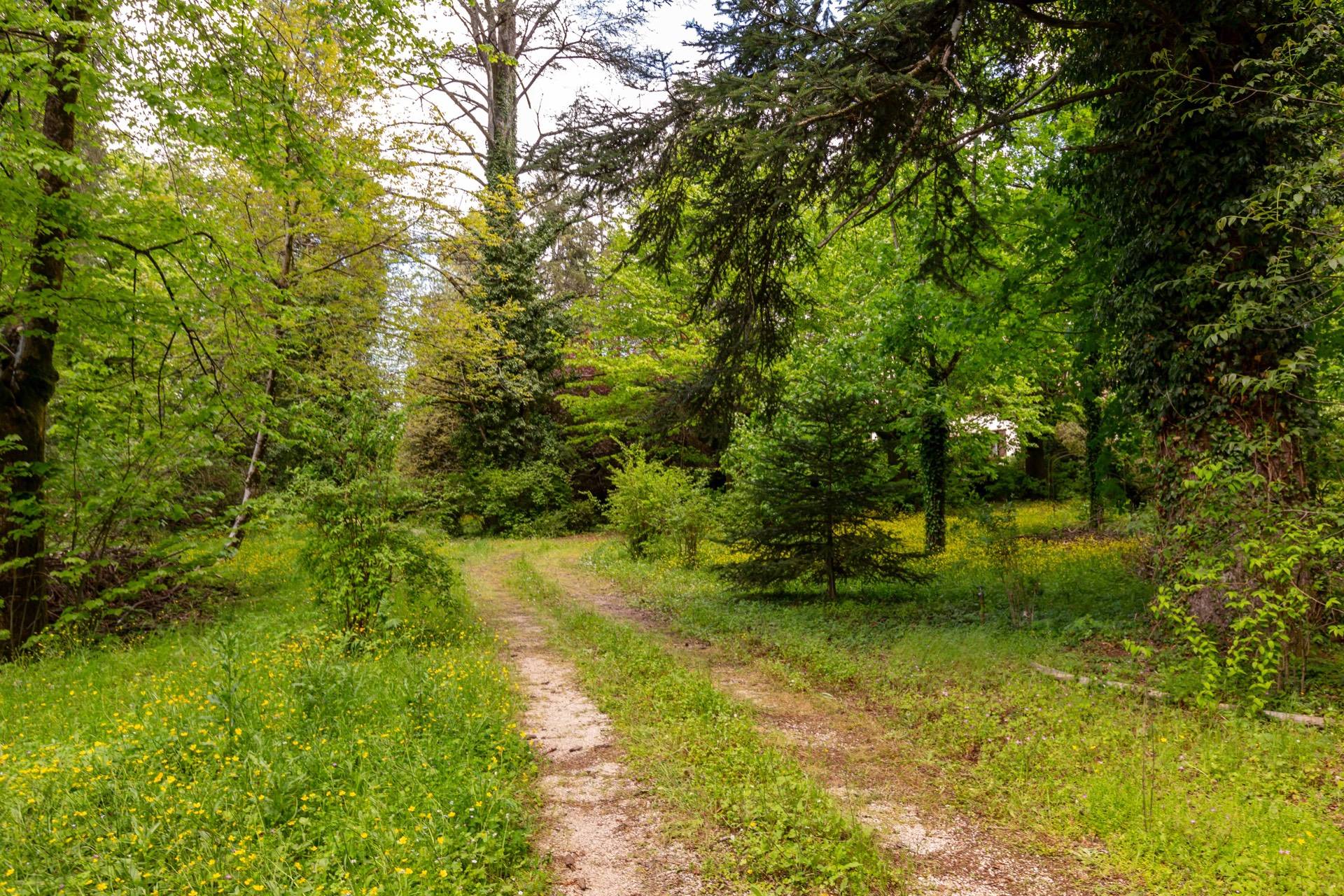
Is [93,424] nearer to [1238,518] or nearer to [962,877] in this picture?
[962,877]

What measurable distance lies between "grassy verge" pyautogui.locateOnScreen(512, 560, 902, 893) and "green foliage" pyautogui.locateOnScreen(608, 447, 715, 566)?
7.16 metres

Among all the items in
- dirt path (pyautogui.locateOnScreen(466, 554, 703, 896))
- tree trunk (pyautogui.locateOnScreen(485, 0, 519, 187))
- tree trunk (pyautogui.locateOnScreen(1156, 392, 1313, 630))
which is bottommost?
dirt path (pyautogui.locateOnScreen(466, 554, 703, 896))

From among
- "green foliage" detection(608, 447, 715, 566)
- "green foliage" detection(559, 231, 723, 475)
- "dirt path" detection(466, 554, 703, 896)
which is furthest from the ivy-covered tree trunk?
"green foliage" detection(559, 231, 723, 475)

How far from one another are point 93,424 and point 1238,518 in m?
11.7

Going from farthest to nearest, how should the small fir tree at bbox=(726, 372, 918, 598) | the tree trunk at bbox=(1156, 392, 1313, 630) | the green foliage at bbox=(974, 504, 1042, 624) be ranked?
the small fir tree at bbox=(726, 372, 918, 598), the green foliage at bbox=(974, 504, 1042, 624), the tree trunk at bbox=(1156, 392, 1313, 630)

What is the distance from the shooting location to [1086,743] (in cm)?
428

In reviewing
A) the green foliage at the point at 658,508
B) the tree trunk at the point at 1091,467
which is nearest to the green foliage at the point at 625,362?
the green foliage at the point at 658,508

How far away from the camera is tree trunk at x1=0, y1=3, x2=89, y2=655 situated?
6574 millimetres

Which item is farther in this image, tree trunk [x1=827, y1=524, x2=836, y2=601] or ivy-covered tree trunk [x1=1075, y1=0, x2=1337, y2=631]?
tree trunk [x1=827, y1=524, x2=836, y2=601]

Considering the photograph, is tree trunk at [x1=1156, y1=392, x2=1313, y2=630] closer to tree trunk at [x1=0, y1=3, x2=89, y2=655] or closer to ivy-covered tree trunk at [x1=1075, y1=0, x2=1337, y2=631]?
ivy-covered tree trunk at [x1=1075, y1=0, x2=1337, y2=631]

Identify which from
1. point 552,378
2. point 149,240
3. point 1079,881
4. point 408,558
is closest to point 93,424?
point 149,240

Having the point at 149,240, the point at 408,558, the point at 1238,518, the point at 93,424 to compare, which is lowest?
the point at 408,558

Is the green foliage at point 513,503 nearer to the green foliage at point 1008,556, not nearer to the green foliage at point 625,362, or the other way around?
the green foliage at point 625,362

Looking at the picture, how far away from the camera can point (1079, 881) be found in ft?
9.94
